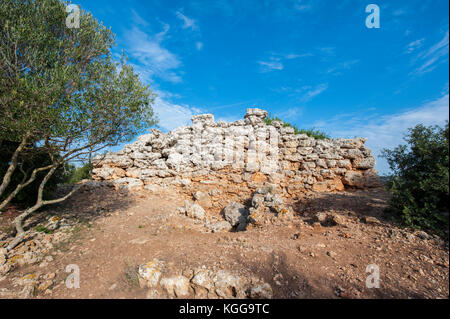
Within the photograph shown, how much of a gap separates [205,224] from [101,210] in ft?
17.1

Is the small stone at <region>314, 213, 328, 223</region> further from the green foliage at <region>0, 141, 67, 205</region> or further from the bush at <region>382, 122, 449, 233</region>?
the green foliage at <region>0, 141, 67, 205</region>

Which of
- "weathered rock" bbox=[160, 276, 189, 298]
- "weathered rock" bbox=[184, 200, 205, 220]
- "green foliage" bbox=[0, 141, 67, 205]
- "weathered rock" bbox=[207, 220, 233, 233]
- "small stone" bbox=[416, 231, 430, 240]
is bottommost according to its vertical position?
"weathered rock" bbox=[160, 276, 189, 298]

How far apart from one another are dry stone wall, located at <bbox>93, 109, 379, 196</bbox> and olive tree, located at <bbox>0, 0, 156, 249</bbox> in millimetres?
3994

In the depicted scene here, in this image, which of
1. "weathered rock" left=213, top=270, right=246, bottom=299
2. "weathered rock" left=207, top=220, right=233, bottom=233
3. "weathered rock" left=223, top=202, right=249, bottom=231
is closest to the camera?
"weathered rock" left=213, top=270, right=246, bottom=299

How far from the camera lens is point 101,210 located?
29.5ft

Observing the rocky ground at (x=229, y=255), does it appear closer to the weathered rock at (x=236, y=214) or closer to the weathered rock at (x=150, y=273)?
the weathered rock at (x=150, y=273)

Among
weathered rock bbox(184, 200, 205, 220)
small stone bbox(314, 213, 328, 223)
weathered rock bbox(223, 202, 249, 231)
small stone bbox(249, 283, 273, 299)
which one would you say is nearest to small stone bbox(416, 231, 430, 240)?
small stone bbox(314, 213, 328, 223)

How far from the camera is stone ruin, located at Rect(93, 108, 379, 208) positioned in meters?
10.5

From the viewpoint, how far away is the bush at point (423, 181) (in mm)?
5336

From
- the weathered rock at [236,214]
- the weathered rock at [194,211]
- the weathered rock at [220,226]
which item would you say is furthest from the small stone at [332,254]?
the weathered rock at [194,211]

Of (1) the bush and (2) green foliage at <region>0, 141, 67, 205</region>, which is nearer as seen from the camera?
(1) the bush

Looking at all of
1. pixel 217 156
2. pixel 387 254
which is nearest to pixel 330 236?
pixel 387 254

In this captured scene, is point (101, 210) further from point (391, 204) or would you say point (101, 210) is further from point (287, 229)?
point (391, 204)

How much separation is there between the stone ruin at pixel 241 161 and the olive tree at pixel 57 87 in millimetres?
4006
